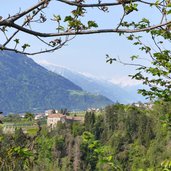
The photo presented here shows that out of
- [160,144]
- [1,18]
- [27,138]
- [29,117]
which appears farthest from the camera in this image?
[160,144]

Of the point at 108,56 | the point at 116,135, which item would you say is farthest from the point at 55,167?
the point at 108,56

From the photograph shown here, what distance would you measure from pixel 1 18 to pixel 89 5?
82cm

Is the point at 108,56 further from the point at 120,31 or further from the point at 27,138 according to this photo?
the point at 120,31

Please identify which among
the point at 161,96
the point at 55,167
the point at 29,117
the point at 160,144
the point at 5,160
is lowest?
the point at 55,167

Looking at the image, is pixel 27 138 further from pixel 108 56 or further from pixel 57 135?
pixel 57 135

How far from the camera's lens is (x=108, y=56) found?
37.8 feet

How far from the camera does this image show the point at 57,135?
163m

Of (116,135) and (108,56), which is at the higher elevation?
(108,56)

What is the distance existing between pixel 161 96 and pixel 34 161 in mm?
5777

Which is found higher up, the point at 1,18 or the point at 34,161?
the point at 1,18

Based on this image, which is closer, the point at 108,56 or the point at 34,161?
the point at 34,161

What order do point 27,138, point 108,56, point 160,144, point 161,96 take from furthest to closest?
point 160,144 < point 108,56 < point 161,96 < point 27,138

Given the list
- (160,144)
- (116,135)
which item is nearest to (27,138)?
(160,144)

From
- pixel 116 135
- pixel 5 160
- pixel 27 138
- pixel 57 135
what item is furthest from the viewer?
pixel 57 135
